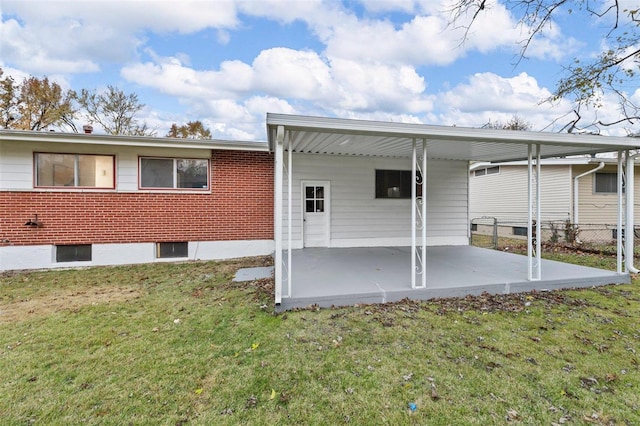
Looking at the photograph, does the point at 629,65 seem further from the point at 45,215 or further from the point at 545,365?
the point at 45,215

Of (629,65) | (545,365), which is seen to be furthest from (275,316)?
(629,65)

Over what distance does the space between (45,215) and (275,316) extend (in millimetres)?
6577

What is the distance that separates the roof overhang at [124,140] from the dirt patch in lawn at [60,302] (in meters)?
3.37

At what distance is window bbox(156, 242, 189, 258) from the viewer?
7891 mm

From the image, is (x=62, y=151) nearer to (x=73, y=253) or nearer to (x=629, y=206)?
(x=73, y=253)

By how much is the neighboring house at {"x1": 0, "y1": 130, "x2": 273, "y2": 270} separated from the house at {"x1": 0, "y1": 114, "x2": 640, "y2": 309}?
0.08ft

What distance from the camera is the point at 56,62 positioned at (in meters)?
16.1

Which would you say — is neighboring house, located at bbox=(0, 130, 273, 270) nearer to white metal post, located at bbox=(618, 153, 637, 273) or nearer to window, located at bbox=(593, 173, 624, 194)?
white metal post, located at bbox=(618, 153, 637, 273)

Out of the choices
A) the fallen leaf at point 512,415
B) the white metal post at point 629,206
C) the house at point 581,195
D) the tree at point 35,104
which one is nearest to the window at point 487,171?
the house at point 581,195

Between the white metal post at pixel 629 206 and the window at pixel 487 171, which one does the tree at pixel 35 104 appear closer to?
the window at pixel 487 171

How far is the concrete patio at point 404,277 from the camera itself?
4484mm

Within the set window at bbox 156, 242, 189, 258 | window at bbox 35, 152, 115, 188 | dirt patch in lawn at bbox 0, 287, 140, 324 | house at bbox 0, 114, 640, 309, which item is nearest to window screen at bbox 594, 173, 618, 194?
house at bbox 0, 114, 640, 309

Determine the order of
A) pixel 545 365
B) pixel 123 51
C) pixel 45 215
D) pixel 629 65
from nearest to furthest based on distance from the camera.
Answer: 1. pixel 545 365
2. pixel 45 215
3. pixel 629 65
4. pixel 123 51

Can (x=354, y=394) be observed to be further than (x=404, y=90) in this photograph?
No
